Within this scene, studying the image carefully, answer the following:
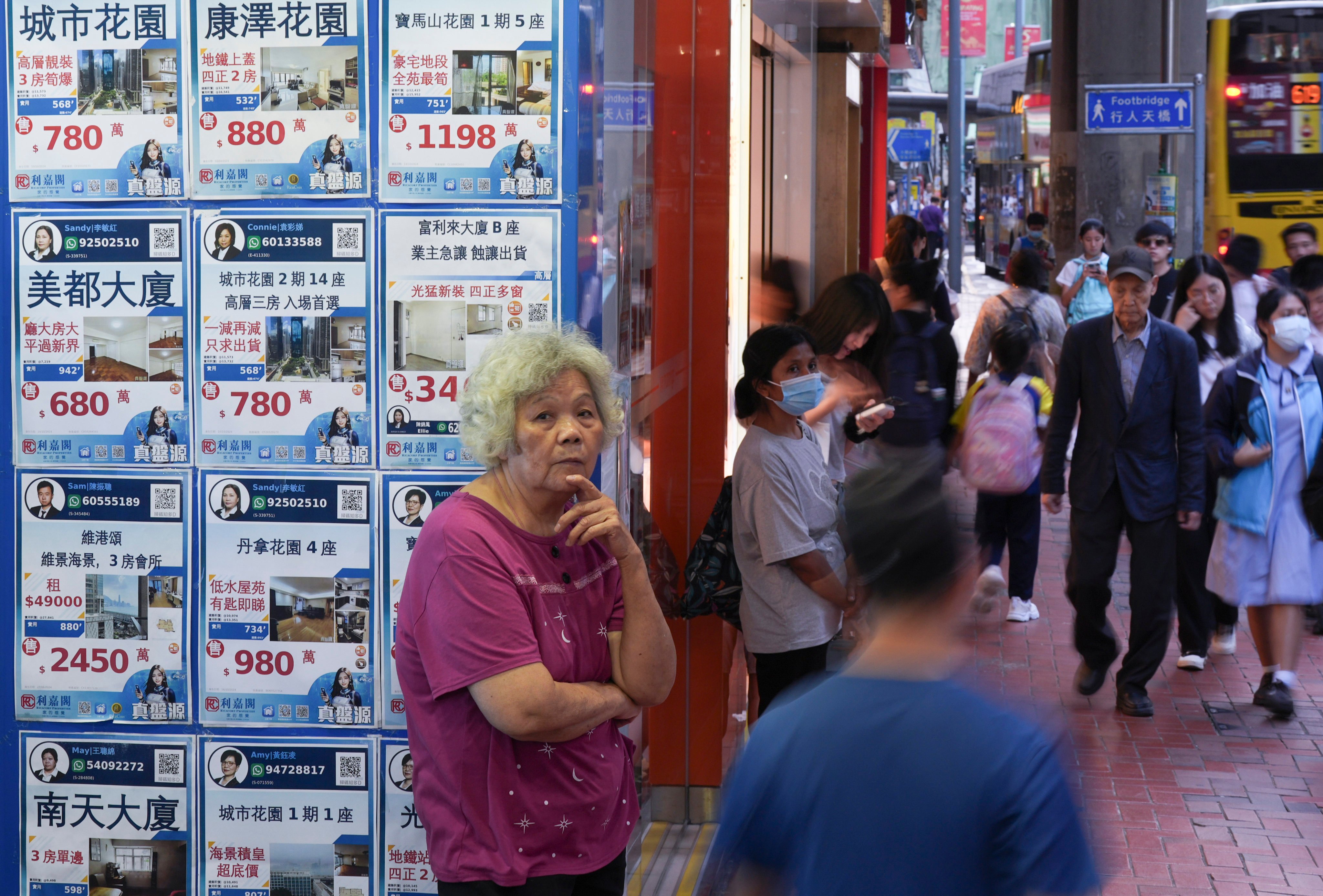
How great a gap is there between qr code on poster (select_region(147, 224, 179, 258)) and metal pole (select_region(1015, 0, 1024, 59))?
46.1 meters

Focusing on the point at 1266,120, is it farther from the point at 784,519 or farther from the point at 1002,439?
the point at 784,519

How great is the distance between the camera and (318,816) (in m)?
3.55

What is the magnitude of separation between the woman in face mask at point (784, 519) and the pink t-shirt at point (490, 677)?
179 centimetres

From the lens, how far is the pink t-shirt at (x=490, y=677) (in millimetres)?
2643

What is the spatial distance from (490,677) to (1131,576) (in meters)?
4.81

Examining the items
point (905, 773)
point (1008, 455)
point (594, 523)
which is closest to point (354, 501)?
point (594, 523)

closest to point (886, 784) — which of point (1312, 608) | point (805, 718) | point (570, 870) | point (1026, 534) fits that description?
point (805, 718)

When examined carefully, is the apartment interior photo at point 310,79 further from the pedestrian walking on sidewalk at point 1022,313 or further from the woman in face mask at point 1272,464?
the pedestrian walking on sidewalk at point 1022,313

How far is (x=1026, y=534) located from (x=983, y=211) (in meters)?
29.6

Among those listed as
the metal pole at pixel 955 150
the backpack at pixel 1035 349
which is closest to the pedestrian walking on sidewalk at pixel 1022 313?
the backpack at pixel 1035 349

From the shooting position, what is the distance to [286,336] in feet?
11.4

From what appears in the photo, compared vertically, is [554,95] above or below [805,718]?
above

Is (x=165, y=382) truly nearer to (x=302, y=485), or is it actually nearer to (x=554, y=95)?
(x=302, y=485)

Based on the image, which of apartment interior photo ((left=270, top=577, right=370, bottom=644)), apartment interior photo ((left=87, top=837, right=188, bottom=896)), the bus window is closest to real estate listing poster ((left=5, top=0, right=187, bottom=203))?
apartment interior photo ((left=270, top=577, right=370, bottom=644))
